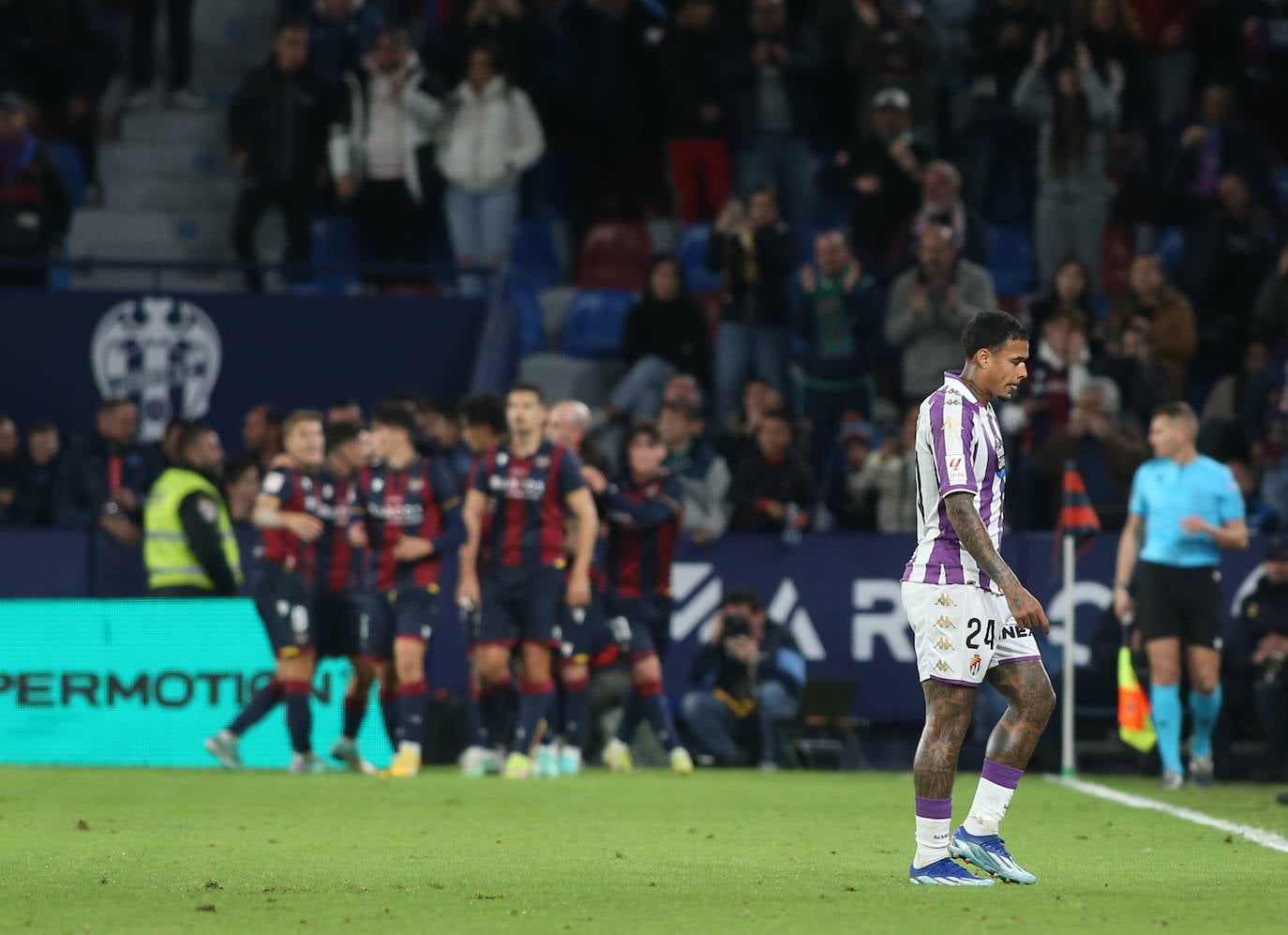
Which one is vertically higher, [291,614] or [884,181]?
[884,181]

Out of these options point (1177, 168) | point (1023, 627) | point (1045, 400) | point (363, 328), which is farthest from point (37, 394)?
point (1023, 627)

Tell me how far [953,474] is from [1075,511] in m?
8.03

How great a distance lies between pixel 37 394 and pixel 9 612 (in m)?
3.62

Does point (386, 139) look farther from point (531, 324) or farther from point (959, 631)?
point (959, 631)

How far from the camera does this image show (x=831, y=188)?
19.5m

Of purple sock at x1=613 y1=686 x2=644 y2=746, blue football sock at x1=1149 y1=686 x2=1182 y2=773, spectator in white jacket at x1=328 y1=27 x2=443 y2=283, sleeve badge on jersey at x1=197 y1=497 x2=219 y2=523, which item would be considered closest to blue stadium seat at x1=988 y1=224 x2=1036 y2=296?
spectator in white jacket at x1=328 y1=27 x2=443 y2=283

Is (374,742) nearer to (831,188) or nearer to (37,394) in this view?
(37,394)

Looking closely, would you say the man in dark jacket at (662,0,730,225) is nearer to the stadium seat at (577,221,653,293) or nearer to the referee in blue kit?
the stadium seat at (577,221,653,293)

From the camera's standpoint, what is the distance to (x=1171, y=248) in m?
20.1

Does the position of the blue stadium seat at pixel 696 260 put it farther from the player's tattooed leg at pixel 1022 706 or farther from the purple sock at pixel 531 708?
the player's tattooed leg at pixel 1022 706

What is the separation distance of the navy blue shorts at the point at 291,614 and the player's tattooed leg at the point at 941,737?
7442 mm

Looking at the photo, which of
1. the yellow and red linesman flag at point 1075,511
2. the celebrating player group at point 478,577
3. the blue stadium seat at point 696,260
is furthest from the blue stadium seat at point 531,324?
the yellow and red linesman flag at point 1075,511

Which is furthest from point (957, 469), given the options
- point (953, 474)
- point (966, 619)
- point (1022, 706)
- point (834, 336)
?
point (834, 336)

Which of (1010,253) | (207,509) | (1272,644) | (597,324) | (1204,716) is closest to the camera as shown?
(1204,716)
